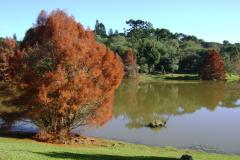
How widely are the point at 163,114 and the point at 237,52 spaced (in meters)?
101

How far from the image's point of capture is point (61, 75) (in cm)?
3284

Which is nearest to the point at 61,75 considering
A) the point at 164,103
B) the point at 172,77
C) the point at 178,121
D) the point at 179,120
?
the point at 178,121

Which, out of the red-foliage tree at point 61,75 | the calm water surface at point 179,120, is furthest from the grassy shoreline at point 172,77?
the red-foliage tree at point 61,75

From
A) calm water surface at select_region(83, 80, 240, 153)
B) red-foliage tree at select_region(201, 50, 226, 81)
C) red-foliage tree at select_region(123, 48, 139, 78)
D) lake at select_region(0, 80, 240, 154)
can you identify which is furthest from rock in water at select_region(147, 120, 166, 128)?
red-foliage tree at select_region(201, 50, 226, 81)

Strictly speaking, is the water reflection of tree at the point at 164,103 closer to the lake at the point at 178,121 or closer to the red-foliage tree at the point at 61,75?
the lake at the point at 178,121

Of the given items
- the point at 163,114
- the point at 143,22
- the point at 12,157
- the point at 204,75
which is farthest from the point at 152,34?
the point at 12,157

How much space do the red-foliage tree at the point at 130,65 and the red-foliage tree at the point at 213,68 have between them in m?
20.6

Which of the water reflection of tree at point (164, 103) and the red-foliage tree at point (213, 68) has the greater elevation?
the red-foliage tree at point (213, 68)

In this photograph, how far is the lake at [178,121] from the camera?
1560 inches

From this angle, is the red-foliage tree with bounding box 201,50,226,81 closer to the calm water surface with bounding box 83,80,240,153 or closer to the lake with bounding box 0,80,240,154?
the calm water surface with bounding box 83,80,240,153

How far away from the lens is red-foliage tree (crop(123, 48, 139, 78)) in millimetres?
119688

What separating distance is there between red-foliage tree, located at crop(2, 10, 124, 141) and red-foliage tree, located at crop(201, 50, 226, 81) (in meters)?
88.9

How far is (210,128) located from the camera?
153ft

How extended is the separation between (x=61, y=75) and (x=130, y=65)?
88.3 m
